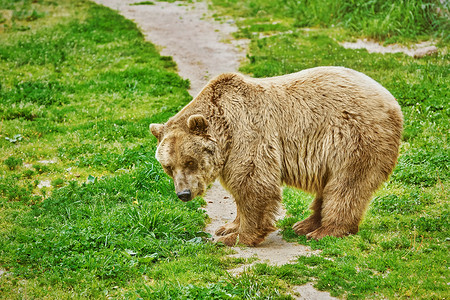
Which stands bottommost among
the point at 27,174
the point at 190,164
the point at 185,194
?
the point at 27,174

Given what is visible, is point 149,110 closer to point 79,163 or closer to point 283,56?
point 79,163

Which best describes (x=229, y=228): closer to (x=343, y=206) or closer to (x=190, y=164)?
(x=190, y=164)

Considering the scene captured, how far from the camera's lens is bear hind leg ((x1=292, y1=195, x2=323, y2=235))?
22.7ft

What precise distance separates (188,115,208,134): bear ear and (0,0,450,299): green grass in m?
1.30

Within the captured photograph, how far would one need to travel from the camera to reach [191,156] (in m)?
6.52

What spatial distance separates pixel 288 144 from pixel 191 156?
4.20 ft

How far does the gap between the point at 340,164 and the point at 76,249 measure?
11.1 feet

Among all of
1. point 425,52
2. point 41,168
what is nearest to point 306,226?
point 41,168

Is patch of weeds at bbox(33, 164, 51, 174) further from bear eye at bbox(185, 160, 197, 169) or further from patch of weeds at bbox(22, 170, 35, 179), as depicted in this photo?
bear eye at bbox(185, 160, 197, 169)

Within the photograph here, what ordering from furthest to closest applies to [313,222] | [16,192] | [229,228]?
[16,192]
[229,228]
[313,222]

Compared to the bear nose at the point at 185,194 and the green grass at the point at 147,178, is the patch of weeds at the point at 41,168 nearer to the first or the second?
the green grass at the point at 147,178

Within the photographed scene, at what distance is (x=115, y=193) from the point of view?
26.3ft

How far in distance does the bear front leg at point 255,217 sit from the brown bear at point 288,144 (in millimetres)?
13

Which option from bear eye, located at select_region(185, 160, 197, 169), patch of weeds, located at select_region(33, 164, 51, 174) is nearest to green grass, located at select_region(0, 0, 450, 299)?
patch of weeds, located at select_region(33, 164, 51, 174)
